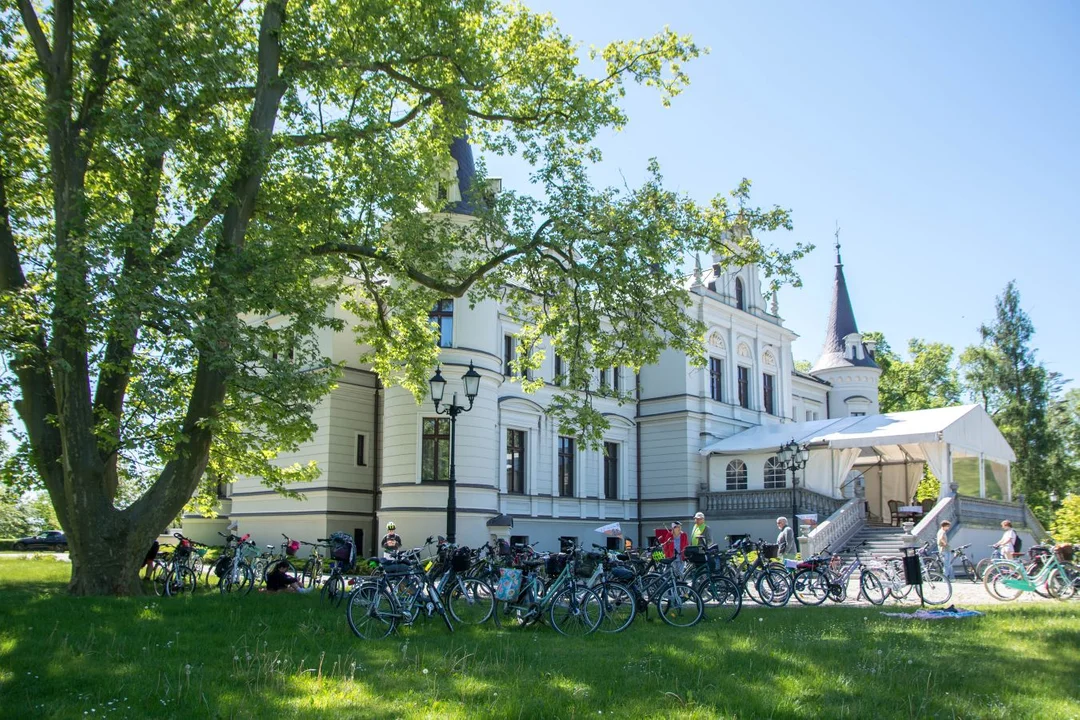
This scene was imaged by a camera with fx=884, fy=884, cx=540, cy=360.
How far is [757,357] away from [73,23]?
27.9 metres

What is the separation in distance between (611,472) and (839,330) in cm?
2019

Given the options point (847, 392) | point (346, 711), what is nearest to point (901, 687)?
point (346, 711)

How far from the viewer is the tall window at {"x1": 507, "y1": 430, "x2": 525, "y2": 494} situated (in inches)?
1137

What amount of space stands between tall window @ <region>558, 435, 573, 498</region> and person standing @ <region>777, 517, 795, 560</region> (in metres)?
9.00

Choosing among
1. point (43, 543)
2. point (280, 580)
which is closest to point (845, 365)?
point (280, 580)

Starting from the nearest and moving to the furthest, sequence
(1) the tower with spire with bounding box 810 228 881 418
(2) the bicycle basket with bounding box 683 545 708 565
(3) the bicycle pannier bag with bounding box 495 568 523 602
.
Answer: (3) the bicycle pannier bag with bounding box 495 568 523 602, (2) the bicycle basket with bounding box 683 545 708 565, (1) the tower with spire with bounding box 810 228 881 418

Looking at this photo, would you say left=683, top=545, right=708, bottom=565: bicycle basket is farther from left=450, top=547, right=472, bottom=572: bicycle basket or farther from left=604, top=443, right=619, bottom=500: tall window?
left=604, top=443, right=619, bottom=500: tall window

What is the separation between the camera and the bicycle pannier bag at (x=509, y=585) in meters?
11.3

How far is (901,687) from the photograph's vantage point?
7.12 metres

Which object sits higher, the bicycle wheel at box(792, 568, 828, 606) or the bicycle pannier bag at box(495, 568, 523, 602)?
the bicycle pannier bag at box(495, 568, 523, 602)

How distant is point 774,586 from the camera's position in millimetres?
14711

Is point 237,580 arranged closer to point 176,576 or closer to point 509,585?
point 176,576

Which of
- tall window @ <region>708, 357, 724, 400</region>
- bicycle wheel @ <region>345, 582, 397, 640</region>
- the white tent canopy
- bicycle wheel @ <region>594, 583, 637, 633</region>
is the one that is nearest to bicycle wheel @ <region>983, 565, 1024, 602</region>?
bicycle wheel @ <region>594, 583, 637, 633</region>

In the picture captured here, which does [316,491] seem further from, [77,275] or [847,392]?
[847,392]
